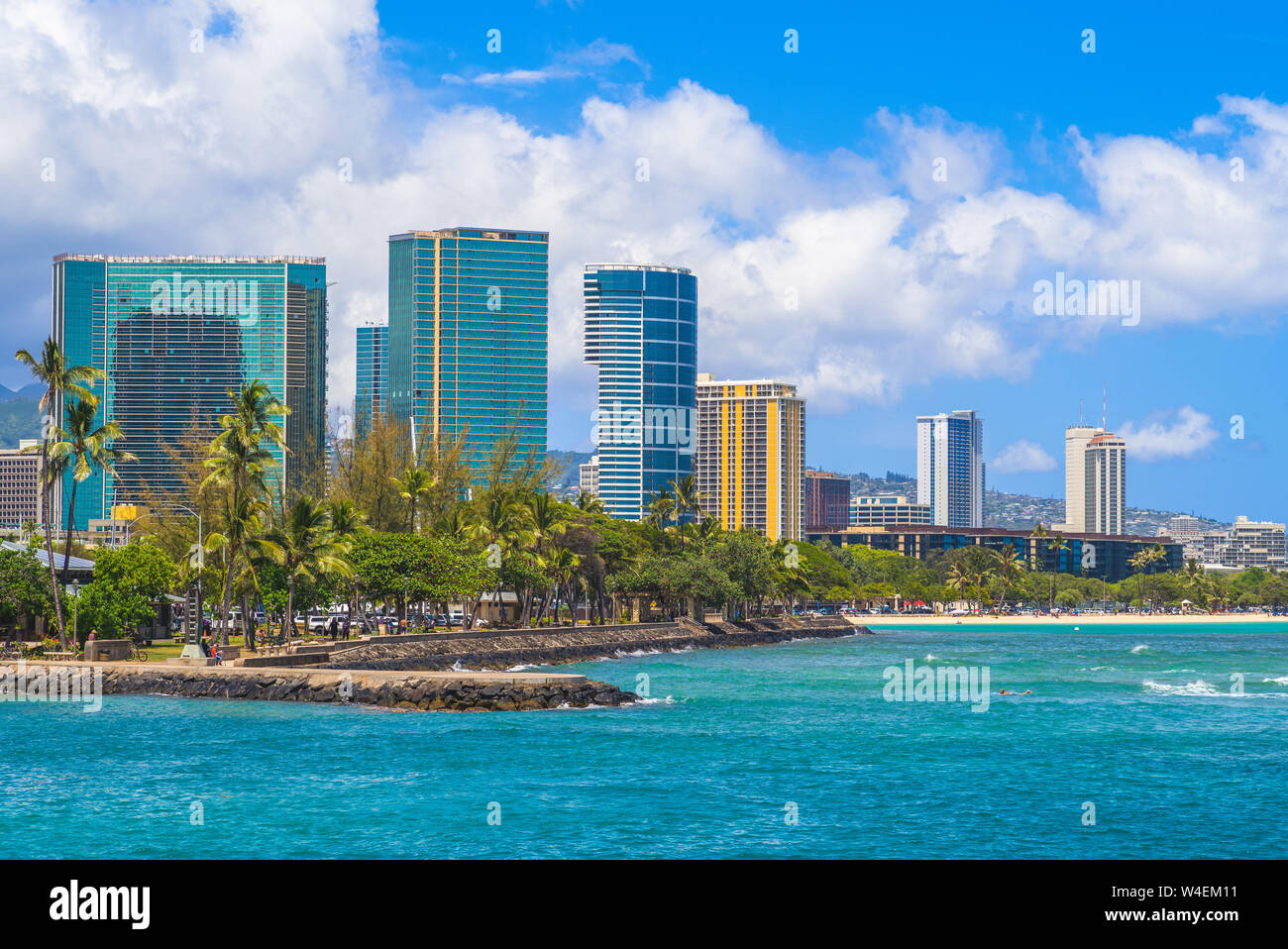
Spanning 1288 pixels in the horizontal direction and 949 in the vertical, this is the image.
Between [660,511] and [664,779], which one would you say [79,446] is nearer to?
[664,779]

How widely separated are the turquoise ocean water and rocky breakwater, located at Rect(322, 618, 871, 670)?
44.7 ft

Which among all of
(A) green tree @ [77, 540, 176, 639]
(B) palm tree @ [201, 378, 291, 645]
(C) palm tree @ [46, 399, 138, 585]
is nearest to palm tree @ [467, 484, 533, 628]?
(B) palm tree @ [201, 378, 291, 645]

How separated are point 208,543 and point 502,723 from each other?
19.0 meters

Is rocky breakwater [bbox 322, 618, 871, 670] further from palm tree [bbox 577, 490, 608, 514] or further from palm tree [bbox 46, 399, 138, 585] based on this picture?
palm tree [bbox 46, 399, 138, 585]

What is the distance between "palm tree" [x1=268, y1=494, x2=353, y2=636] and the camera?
6159cm

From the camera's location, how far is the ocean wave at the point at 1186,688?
61281 millimetres

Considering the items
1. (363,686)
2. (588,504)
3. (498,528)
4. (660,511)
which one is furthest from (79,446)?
(660,511)

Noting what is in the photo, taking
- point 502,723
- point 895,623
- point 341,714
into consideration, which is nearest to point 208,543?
point 341,714

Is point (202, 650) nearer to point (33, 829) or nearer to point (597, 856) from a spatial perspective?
point (33, 829)

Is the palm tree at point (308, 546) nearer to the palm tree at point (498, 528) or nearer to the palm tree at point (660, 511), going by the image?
the palm tree at point (498, 528)

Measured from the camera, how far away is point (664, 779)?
33281mm

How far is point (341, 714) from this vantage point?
46.3m

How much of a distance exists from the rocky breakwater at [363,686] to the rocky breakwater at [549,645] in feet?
17.7

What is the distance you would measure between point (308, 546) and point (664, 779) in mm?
33974
